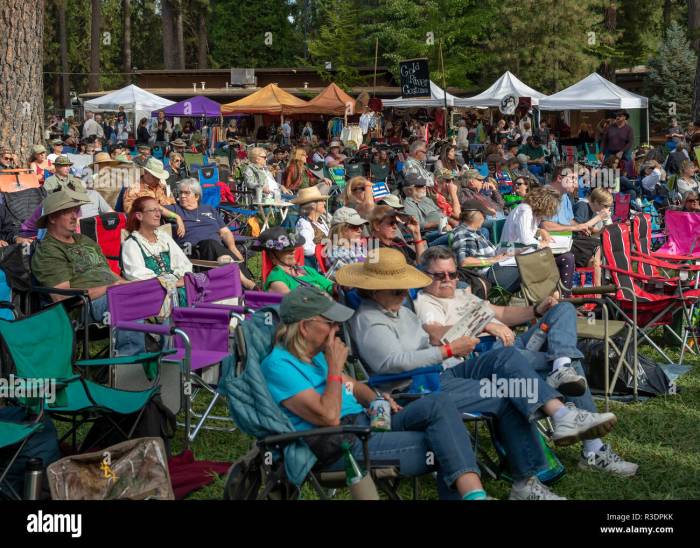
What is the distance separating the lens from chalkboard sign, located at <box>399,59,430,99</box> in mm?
22578

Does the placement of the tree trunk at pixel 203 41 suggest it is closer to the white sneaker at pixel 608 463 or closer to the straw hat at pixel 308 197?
the straw hat at pixel 308 197

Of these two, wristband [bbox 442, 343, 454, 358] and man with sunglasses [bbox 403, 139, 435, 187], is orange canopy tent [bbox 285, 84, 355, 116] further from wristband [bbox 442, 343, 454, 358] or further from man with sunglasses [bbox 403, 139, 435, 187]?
wristband [bbox 442, 343, 454, 358]

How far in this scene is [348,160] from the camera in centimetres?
1920

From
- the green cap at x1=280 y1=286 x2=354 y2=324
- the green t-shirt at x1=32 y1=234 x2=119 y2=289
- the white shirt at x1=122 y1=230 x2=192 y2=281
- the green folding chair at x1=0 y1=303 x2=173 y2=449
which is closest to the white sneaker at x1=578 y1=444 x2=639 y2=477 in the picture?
the green cap at x1=280 y1=286 x2=354 y2=324

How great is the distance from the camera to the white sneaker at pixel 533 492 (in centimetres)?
473

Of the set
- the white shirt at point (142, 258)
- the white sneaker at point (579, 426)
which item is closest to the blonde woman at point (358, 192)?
the white shirt at point (142, 258)

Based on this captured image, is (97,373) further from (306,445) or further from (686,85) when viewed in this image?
(686,85)

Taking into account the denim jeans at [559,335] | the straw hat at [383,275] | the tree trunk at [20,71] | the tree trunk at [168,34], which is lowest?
the denim jeans at [559,335]

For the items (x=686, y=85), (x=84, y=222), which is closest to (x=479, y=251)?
(x=84, y=222)

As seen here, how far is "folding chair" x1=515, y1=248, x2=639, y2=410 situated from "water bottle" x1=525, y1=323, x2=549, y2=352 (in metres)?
0.49

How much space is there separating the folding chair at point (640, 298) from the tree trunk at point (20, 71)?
753 centimetres

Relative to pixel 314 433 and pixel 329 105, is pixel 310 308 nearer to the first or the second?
pixel 314 433

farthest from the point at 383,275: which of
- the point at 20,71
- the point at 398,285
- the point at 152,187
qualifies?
the point at 20,71

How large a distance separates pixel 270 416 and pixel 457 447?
0.80 metres
